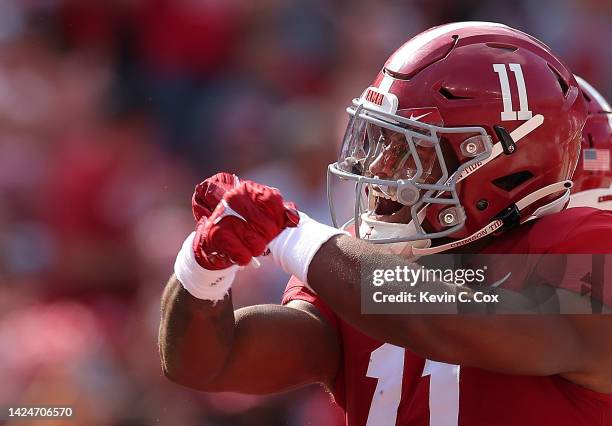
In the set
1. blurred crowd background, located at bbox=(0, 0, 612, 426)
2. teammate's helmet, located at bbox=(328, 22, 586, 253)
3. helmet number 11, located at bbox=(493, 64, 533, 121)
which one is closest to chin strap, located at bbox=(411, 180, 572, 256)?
teammate's helmet, located at bbox=(328, 22, 586, 253)

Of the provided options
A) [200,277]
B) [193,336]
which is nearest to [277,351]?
[193,336]

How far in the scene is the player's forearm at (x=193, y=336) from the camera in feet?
6.67

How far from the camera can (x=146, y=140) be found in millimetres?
4641

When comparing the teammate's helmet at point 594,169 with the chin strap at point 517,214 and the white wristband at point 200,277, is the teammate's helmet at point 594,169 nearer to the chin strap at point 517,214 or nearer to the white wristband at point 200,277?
the chin strap at point 517,214

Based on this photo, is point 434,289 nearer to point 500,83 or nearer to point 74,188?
point 500,83

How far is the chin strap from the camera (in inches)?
83.2

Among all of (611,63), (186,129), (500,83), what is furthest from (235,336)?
(611,63)

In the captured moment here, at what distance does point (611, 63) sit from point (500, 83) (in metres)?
3.23

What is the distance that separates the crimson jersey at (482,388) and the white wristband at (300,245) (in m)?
0.46

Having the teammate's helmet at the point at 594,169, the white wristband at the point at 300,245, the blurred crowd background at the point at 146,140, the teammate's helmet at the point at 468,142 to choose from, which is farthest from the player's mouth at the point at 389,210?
the blurred crowd background at the point at 146,140

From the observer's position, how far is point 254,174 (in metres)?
4.58

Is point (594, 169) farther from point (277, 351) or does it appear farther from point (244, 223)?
point (244, 223)

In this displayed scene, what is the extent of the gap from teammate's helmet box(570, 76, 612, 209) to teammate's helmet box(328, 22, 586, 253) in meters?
0.93

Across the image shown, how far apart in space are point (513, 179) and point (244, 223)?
0.72 metres
